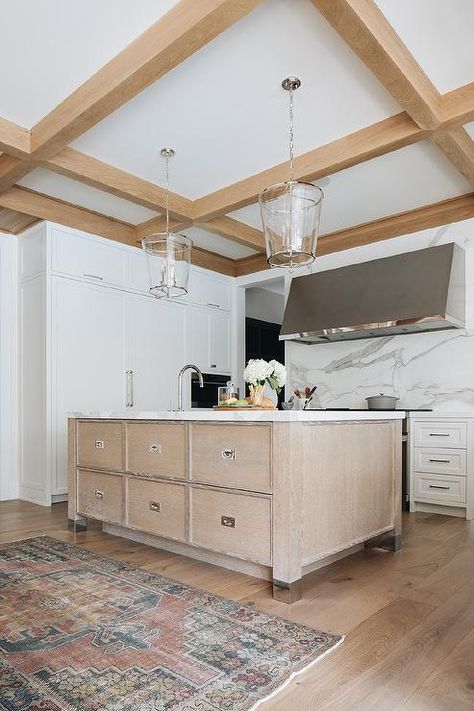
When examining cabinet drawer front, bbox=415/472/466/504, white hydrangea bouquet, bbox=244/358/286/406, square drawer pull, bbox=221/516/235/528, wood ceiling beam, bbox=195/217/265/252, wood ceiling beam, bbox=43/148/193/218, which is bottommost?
cabinet drawer front, bbox=415/472/466/504

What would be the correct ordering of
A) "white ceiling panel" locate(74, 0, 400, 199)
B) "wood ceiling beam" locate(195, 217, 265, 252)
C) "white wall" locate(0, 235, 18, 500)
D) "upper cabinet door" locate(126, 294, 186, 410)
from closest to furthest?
1. "white ceiling panel" locate(74, 0, 400, 199)
2. "white wall" locate(0, 235, 18, 500)
3. "wood ceiling beam" locate(195, 217, 265, 252)
4. "upper cabinet door" locate(126, 294, 186, 410)

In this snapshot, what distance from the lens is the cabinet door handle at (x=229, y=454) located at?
239 cm

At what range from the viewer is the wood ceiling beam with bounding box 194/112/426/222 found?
325 cm

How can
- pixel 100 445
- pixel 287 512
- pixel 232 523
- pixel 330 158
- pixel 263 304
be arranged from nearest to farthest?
pixel 287 512 → pixel 232 523 → pixel 100 445 → pixel 330 158 → pixel 263 304

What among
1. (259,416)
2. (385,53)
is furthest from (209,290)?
(259,416)

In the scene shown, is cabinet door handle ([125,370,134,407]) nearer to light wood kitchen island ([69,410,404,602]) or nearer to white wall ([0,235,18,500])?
white wall ([0,235,18,500])

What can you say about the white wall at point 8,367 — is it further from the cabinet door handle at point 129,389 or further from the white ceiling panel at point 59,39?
the white ceiling panel at point 59,39

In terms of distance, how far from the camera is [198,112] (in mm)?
3170

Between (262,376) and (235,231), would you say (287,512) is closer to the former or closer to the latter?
(262,376)

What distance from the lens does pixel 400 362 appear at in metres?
4.84

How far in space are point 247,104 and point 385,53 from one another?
→ 91cm

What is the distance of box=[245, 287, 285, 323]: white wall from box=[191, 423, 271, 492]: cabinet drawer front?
5091 millimetres

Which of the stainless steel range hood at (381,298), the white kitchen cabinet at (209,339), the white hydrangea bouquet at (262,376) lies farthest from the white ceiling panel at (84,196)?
the white hydrangea bouquet at (262,376)

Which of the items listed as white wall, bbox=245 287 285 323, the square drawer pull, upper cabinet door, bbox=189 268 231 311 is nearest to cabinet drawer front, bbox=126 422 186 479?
the square drawer pull
